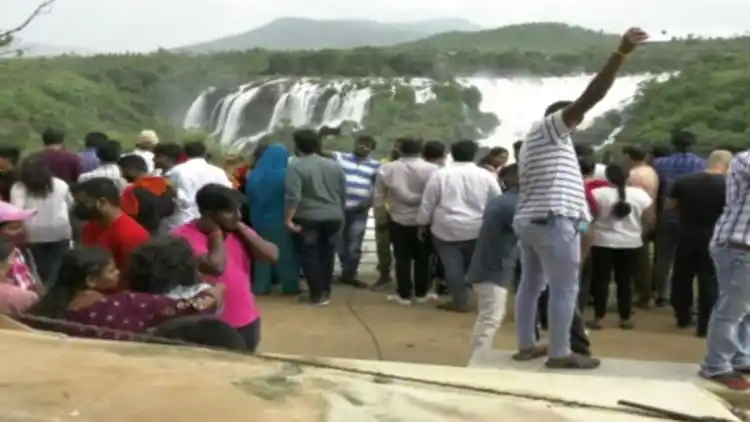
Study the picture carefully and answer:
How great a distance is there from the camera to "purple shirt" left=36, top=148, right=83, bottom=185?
8.18 meters

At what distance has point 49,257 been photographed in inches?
281

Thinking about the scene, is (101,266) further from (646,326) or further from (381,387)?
(646,326)

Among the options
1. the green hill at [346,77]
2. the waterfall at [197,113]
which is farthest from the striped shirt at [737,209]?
the waterfall at [197,113]

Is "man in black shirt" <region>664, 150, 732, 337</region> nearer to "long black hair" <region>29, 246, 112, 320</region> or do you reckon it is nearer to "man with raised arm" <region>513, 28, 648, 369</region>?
"man with raised arm" <region>513, 28, 648, 369</region>

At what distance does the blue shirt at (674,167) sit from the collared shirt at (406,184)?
71.7 inches

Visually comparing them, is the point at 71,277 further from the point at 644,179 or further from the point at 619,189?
the point at 644,179

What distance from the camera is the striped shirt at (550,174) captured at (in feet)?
17.6

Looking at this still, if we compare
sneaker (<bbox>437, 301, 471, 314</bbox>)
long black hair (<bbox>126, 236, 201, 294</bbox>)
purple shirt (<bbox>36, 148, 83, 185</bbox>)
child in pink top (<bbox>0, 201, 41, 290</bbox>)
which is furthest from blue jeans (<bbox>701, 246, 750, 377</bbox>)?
purple shirt (<bbox>36, 148, 83, 185</bbox>)

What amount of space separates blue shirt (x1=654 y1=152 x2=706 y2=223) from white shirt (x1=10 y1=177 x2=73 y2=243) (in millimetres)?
4566

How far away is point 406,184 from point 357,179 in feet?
2.46

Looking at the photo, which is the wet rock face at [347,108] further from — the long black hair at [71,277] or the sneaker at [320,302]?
the long black hair at [71,277]

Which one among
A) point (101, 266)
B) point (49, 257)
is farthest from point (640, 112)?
point (101, 266)

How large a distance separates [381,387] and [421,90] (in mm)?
21987

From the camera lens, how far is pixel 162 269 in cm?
389
